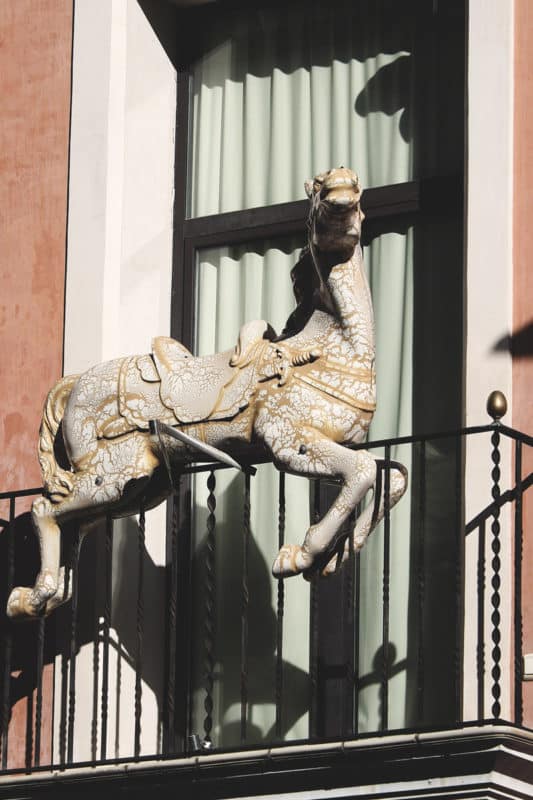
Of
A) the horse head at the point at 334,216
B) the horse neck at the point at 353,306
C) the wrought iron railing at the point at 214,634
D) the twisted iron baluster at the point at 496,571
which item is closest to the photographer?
the twisted iron baluster at the point at 496,571

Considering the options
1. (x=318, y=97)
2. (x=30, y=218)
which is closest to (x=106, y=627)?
(x=30, y=218)

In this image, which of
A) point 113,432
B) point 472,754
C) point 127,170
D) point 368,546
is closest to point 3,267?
point 127,170

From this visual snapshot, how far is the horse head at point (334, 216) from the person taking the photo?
9.79 m

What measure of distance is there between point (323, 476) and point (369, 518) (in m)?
0.24

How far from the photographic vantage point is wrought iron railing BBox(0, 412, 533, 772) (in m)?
9.65

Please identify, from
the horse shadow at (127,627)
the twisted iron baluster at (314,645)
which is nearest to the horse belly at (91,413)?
the horse shadow at (127,627)

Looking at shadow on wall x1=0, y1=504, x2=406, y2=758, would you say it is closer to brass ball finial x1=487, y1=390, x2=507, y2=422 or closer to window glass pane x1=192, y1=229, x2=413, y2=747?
window glass pane x1=192, y1=229, x2=413, y2=747

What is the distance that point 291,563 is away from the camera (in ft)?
32.0

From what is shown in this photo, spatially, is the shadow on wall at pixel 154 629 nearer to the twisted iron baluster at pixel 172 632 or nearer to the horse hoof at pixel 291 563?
the twisted iron baluster at pixel 172 632

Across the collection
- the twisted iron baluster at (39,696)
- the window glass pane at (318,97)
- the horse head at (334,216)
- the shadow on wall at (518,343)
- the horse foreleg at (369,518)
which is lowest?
the twisted iron baluster at (39,696)

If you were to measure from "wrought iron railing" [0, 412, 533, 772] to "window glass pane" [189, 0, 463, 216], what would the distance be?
4.22 feet

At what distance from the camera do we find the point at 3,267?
37.8 feet

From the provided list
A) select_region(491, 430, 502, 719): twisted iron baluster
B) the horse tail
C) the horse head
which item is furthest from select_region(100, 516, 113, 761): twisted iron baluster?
select_region(491, 430, 502, 719): twisted iron baluster

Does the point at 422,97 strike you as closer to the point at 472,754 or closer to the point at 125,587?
the point at 125,587
